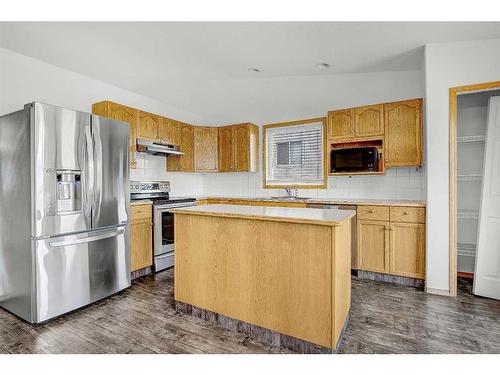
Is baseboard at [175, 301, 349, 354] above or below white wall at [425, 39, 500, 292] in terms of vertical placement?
below

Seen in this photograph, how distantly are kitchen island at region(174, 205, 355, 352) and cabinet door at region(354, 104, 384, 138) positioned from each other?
1954 millimetres

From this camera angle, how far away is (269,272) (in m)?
1.99

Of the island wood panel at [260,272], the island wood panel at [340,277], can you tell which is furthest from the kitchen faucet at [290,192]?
the island wood panel at [260,272]

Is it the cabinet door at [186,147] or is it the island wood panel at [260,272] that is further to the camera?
the cabinet door at [186,147]

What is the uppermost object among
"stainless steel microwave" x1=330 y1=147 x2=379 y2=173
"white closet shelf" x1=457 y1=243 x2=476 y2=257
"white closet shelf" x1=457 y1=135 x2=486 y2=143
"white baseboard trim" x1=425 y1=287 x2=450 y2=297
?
"white closet shelf" x1=457 y1=135 x2=486 y2=143

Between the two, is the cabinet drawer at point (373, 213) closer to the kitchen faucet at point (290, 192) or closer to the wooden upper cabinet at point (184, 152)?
the kitchen faucet at point (290, 192)

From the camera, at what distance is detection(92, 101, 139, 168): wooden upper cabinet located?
3443 millimetres

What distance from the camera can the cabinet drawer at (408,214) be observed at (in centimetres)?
301

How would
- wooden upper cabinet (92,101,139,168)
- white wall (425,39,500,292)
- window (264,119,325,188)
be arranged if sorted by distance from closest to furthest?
white wall (425,39,500,292), wooden upper cabinet (92,101,139,168), window (264,119,325,188)

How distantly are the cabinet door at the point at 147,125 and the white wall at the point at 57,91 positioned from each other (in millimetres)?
414

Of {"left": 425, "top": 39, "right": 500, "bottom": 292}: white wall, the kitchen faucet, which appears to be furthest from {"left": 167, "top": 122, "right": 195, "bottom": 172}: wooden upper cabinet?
{"left": 425, "top": 39, "right": 500, "bottom": 292}: white wall

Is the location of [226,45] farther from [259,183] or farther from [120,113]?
[259,183]

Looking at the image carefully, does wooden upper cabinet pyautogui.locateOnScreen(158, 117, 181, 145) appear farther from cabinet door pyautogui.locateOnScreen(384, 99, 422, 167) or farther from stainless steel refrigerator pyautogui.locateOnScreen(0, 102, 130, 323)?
cabinet door pyautogui.locateOnScreen(384, 99, 422, 167)
